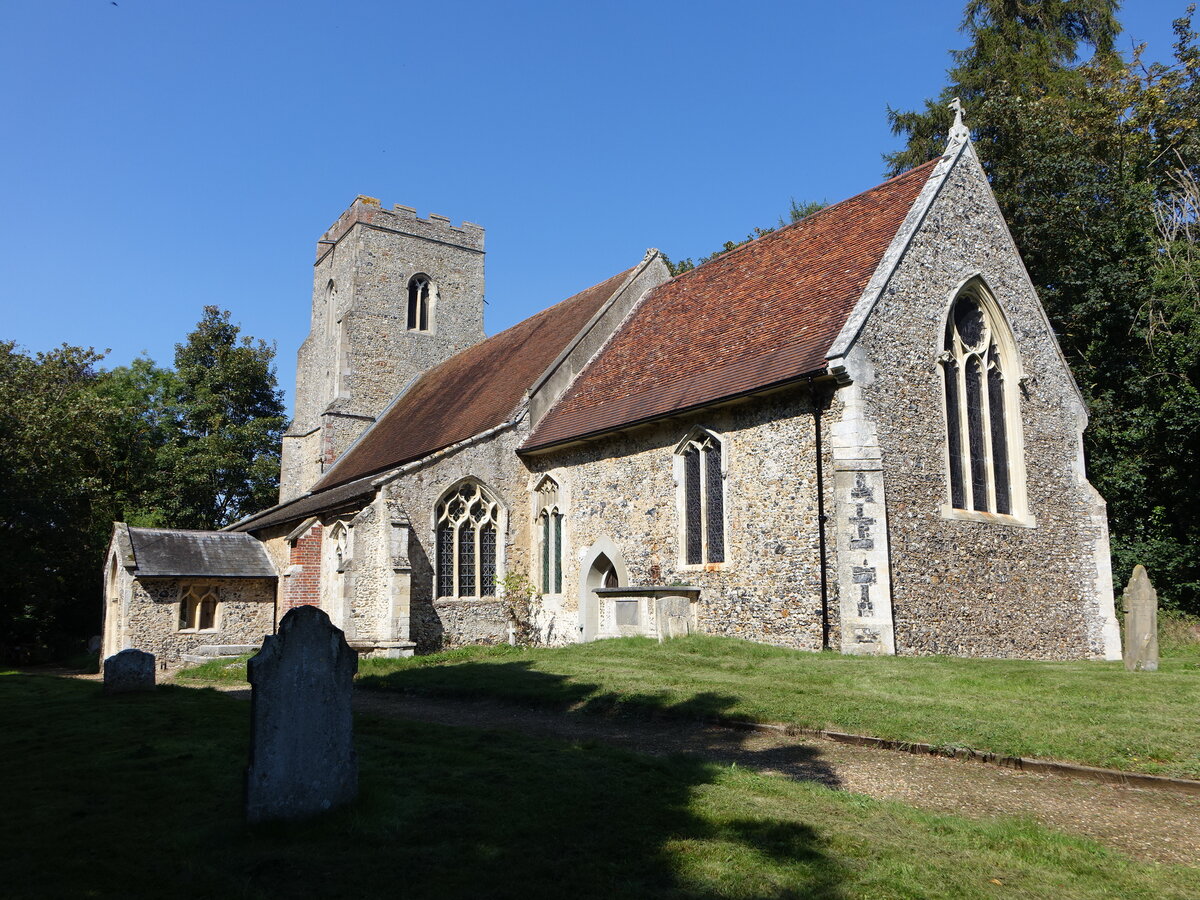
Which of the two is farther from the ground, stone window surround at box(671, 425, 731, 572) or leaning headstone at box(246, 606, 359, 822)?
stone window surround at box(671, 425, 731, 572)

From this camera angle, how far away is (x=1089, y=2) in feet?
91.6

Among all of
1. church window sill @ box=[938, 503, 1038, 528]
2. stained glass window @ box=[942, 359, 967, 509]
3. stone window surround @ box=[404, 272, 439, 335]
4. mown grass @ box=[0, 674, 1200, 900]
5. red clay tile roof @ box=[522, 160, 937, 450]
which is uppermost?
stone window surround @ box=[404, 272, 439, 335]

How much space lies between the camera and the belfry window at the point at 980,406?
49.8 ft

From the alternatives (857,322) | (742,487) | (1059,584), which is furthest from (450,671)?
(1059,584)

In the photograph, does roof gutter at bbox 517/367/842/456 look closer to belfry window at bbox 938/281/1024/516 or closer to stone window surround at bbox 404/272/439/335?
belfry window at bbox 938/281/1024/516

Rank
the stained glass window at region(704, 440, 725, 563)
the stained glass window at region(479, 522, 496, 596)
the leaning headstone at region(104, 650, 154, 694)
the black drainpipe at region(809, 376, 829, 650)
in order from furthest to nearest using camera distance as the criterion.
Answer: the stained glass window at region(479, 522, 496, 596)
the stained glass window at region(704, 440, 725, 563)
the black drainpipe at region(809, 376, 829, 650)
the leaning headstone at region(104, 650, 154, 694)

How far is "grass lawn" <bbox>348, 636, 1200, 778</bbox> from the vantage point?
7465 mm

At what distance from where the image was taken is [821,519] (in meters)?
13.5

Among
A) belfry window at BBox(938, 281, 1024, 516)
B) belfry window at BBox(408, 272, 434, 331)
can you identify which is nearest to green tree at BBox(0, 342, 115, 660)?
belfry window at BBox(408, 272, 434, 331)

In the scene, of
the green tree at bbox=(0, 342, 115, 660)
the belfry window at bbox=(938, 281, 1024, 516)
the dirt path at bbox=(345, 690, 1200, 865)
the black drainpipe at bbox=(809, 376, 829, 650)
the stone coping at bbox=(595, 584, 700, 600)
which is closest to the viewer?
the dirt path at bbox=(345, 690, 1200, 865)

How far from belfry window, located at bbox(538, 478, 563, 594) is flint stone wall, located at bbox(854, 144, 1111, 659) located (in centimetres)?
771

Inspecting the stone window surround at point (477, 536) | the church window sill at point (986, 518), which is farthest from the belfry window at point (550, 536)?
the church window sill at point (986, 518)

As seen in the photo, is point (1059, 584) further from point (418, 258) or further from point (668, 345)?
point (418, 258)

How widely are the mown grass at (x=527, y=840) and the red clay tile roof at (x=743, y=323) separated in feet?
29.1
